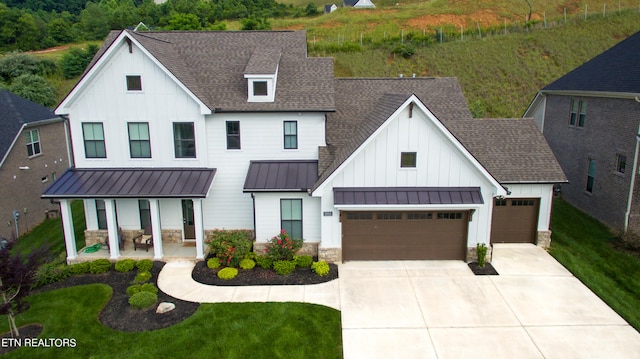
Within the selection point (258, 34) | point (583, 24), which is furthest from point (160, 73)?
point (583, 24)

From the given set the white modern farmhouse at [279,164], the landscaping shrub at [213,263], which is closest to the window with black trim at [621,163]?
the white modern farmhouse at [279,164]

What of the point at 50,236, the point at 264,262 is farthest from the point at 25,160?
the point at 264,262

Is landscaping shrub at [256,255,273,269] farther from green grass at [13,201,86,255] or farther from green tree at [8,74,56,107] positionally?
green tree at [8,74,56,107]

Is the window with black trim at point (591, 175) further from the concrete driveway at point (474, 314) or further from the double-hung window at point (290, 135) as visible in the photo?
the double-hung window at point (290, 135)

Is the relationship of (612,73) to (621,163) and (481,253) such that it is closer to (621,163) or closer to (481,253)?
(621,163)

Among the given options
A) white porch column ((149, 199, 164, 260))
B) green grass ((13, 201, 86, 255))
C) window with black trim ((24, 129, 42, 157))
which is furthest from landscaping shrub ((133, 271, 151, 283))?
window with black trim ((24, 129, 42, 157))
